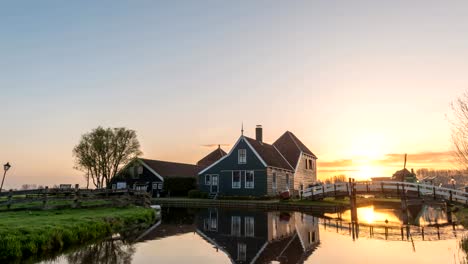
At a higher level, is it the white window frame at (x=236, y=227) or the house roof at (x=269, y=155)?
the house roof at (x=269, y=155)

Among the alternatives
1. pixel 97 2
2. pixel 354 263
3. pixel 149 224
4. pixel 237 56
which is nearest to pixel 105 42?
pixel 97 2

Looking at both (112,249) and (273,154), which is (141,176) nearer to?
(273,154)

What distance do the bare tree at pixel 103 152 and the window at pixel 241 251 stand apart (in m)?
42.8

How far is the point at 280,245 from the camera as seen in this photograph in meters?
15.2

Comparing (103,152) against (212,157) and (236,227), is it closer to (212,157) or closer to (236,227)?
(212,157)

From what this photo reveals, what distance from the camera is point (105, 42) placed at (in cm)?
2595

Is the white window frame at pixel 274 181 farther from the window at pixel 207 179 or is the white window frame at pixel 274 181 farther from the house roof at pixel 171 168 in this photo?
the house roof at pixel 171 168

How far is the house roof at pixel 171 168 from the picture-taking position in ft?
183

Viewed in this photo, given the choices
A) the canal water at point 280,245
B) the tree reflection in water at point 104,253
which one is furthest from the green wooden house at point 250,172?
the tree reflection in water at point 104,253

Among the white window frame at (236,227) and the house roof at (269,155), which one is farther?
the house roof at (269,155)

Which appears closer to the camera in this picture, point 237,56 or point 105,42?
point 105,42

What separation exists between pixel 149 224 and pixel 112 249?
8.59m

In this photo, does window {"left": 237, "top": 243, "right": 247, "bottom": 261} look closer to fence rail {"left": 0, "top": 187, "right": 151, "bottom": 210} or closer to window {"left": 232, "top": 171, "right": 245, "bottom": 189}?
fence rail {"left": 0, "top": 187, "right": 151, "bottom": 210}

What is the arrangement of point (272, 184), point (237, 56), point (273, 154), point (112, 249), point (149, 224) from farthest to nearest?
point (273, 154), point (272, 184), point (237, 56), point (149, 224), point (112, 249)
